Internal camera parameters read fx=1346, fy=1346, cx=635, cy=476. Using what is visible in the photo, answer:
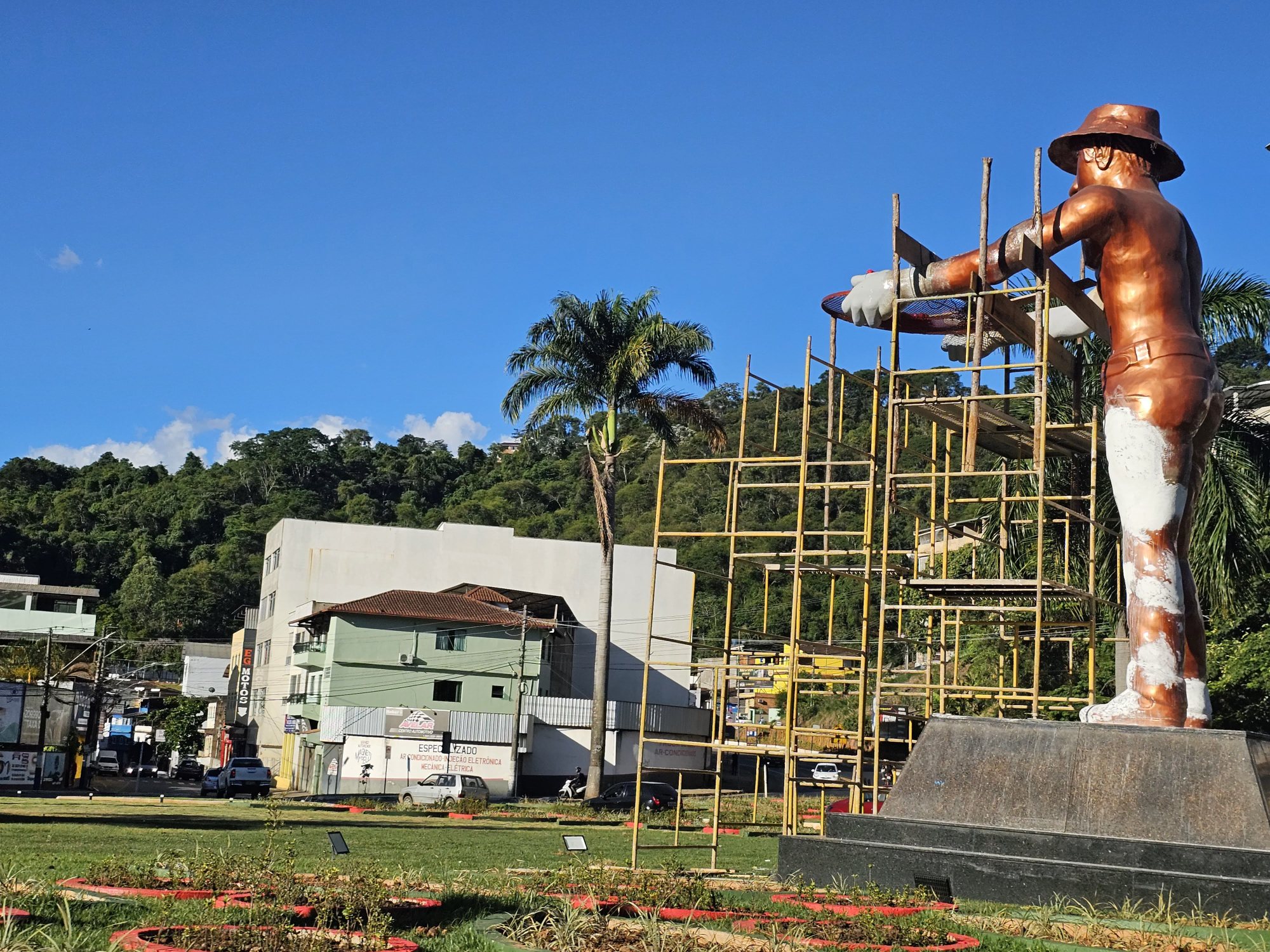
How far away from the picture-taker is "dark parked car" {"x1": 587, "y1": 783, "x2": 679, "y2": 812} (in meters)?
33.5

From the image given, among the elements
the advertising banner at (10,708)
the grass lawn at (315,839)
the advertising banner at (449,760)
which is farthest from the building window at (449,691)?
the grass lawn at (315,839)

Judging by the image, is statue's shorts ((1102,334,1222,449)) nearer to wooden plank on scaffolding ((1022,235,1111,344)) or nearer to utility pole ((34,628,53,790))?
wooden plank on scaffolding ((1022,235,1111,344))

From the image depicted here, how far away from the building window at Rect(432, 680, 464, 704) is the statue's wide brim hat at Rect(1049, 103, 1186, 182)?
38.2m

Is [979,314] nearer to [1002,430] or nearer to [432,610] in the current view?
[1002,430]

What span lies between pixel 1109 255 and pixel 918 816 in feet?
16.2

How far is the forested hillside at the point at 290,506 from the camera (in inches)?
2840

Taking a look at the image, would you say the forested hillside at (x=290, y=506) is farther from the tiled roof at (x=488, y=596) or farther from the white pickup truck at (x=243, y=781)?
the white pickup truck at (x=243, y=781)

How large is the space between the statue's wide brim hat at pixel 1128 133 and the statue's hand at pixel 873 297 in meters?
1.80

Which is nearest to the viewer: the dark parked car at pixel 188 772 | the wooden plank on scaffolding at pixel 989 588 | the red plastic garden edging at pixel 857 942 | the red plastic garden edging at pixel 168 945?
the red plastic garden edging at pixel 168 945

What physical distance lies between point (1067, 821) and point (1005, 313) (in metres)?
5.13

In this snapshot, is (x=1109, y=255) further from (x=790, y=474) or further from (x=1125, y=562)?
(x=790, y=474)

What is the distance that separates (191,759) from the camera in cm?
6600

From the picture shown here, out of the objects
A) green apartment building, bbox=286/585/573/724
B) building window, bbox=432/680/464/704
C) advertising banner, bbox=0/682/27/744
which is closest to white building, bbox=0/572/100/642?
green apartment building, bbox=286/585/573/724

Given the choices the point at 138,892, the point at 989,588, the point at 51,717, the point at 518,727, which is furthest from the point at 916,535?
the point at 51,717
